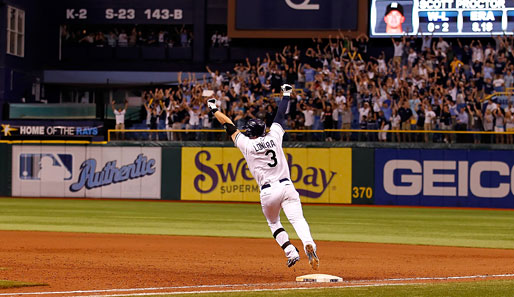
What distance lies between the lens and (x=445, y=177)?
91.5 ft

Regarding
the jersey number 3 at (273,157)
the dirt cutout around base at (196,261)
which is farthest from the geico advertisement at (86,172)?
the jersey number 3 at (273,157)

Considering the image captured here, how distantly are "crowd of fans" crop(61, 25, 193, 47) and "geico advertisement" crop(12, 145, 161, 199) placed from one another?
1115 cm

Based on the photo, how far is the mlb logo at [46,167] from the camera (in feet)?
103

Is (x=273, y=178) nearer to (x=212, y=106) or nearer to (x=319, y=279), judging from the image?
(x=212, y=106)

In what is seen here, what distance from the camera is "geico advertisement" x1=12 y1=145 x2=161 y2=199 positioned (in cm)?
3069

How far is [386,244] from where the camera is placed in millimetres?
16828

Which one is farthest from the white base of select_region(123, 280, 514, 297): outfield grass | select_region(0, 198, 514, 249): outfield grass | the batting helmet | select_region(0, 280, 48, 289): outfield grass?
select_region(0, 198, 514, 249): outfield grass

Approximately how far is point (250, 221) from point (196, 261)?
29.2ft

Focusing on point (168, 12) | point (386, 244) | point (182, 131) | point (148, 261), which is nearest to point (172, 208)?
point (182, 131)

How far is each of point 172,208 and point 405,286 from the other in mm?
17791

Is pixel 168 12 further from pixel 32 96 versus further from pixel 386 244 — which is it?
pixel 386 244

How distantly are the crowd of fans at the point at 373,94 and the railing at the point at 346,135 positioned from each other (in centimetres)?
4

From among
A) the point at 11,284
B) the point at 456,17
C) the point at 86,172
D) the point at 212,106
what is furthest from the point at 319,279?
the point at 456,17

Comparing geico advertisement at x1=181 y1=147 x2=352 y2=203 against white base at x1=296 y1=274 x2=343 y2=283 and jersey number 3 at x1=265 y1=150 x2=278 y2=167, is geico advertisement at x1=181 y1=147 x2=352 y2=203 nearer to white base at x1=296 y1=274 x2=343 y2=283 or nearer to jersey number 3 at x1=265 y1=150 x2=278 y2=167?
jersey number 3 at x1=265 y1=150 x2=278 y2=167
